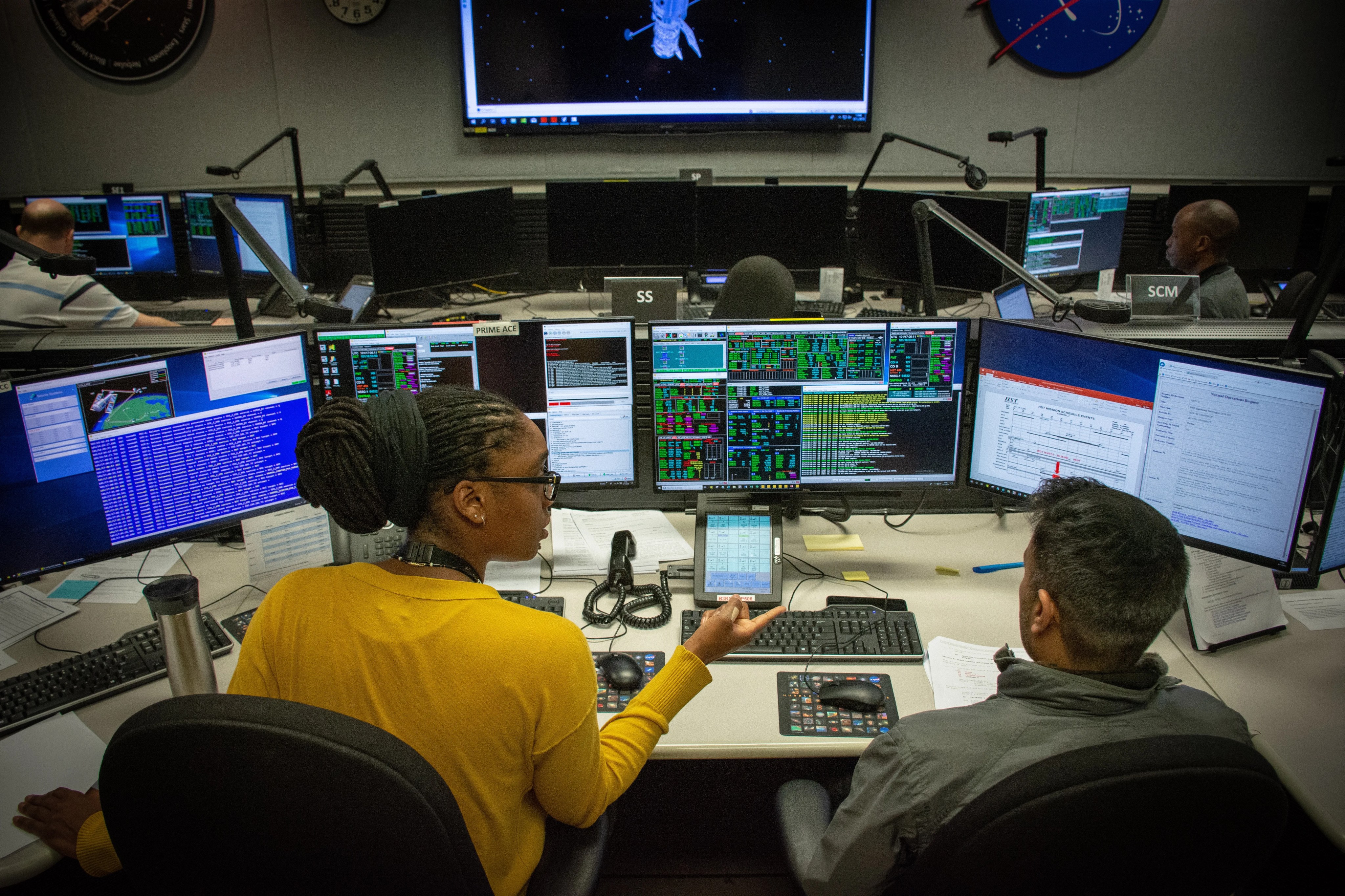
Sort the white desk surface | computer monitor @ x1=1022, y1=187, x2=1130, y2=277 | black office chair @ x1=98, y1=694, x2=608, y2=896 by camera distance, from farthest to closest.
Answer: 1. computer monitor @ x1=1022, y1=187, x2=1130, y2=277
2. the white desk surface
3. black office chair @ x1=98, y1=694, x2=608, y2=896

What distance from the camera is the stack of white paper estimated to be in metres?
1.84

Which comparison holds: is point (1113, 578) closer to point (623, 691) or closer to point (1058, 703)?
point (1058, 703)

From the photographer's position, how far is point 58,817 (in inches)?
46.4

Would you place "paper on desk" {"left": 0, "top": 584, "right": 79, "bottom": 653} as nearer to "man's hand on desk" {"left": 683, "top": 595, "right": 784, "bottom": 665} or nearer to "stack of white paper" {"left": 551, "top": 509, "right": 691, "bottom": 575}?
"stack of white paper" {"left": 551, "top": 509, "right": 691, "bottom": 575}

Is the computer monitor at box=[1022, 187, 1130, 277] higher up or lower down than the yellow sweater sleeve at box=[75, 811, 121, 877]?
higher up

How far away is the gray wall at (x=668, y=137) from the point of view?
4.77 metres

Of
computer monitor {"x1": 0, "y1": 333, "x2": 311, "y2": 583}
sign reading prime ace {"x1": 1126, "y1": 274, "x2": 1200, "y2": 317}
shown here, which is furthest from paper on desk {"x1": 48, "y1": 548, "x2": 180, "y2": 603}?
sign reading prime ace {"x1": 1126, "y1": 274, "x2": 1200, "y2": 317}

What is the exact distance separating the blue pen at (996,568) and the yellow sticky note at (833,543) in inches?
9.6

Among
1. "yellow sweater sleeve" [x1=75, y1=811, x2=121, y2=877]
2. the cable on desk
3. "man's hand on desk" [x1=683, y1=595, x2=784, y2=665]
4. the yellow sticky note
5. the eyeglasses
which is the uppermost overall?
the eyeglasses

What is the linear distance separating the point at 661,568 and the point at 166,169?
4.67 metres

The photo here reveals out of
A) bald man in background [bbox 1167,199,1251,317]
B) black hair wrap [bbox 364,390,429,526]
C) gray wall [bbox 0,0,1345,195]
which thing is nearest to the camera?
black hair wrap [bbox 364,390,429,526]

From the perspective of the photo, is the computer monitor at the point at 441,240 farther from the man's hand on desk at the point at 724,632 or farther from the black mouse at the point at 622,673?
the man's hand on desk at the point at 724,632

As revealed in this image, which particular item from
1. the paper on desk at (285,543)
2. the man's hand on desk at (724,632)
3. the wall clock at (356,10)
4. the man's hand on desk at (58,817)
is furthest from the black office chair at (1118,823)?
the wall clock at (356,10)

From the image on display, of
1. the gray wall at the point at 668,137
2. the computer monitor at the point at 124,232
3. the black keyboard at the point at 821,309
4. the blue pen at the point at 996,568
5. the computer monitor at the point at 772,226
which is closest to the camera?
the blue pen at the point at 996,568
